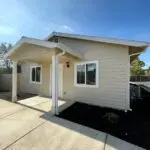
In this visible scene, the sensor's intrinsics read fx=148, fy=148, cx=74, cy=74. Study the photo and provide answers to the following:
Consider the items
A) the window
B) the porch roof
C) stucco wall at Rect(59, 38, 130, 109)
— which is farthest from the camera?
the window

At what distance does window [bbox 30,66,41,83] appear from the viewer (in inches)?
491

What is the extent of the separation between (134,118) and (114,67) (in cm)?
282

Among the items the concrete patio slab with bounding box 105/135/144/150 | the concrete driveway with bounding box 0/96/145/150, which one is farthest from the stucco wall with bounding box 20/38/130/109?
the concrete patio slab with bounding box 105/135/144/150

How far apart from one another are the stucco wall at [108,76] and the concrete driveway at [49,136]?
3.26 metres

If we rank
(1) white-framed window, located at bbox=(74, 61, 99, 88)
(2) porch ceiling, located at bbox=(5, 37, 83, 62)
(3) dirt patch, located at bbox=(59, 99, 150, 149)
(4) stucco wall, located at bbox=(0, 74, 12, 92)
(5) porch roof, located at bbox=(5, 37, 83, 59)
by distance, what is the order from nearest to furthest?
(3) dirt patch, located at bbox=(59, 99, 150, 149), (5) porch roof, located at bbox=(5, 37, 83, 59), (2) porch ceiling, located at bbox=(5, 37, 83, 62), (1) white-framed window, located at bbox=(74, 61, 99, 88), (4) stucco wall, located at bbox=(0, 74, 12, 92)

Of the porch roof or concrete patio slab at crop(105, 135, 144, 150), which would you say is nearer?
concrete patio slab at crop(105, 135, 144, 150)

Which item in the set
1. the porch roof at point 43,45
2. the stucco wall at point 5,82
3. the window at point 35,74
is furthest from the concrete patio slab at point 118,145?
the stucco wall at point 5,82

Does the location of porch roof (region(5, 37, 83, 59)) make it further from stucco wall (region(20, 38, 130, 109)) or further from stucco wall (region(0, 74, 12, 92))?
stucco wall (region(0, 74, 12, 92))

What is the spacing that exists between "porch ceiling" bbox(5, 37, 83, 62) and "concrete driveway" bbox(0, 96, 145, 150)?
10.2 feet

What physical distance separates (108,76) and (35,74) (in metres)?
7.07

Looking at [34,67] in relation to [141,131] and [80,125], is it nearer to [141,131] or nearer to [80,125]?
[80,125]

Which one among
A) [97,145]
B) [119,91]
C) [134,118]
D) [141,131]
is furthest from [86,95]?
[97,145]

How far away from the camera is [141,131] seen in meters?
5.03

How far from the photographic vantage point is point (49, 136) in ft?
14.7
